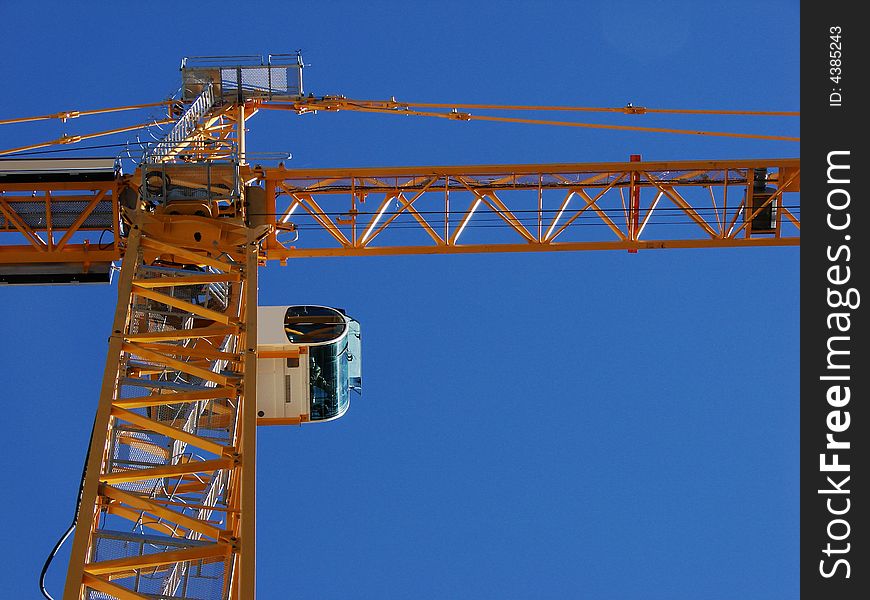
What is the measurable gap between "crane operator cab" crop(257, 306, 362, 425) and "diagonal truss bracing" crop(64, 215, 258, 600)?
1980mm

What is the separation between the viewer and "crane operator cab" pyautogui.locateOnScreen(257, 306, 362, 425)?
89.9ft

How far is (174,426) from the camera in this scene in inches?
880

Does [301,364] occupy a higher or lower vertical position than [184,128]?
lower

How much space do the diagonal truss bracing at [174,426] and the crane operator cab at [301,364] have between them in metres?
1.98

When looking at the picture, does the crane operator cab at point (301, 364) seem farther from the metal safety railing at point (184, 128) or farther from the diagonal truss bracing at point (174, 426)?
the metal safety railing at point (184, 128)

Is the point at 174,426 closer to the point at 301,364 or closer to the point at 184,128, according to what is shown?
the point at 301,364

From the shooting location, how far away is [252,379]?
21.1 metres

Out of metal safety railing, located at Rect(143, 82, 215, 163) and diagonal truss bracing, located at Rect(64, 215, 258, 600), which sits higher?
metal safety railing, located at Rect(143, 82, 215, 163)

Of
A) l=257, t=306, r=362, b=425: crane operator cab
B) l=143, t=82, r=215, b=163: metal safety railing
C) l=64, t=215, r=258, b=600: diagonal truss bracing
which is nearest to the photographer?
l=64, t=215, r=258, b=600: diagonal truss bracing

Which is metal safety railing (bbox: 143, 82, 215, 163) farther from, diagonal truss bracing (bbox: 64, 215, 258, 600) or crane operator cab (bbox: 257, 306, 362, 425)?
Answer: crane operator cab (bbox: 257, 306, 362, 425)

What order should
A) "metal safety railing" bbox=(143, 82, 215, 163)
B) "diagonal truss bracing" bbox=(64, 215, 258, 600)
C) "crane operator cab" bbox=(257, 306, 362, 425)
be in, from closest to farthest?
"diagonal truss bracing" bbox=(64, 215, 258, 600)
"metal safety railing" bbox=(143, 82, 215, 163)
"crane operator cab" bbox=(257, 306, 362, 425)

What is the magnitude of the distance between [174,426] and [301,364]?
583 cm

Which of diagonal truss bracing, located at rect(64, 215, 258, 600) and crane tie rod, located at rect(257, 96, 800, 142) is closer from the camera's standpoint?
diagonal truss bracing, located at rect(64, 215, 258, 600)
